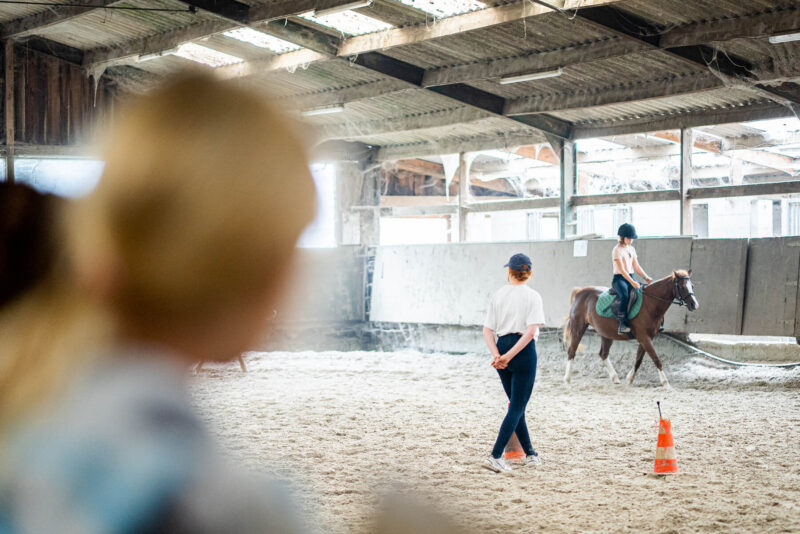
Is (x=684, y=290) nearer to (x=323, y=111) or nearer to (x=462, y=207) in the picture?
(x=462, y=207)

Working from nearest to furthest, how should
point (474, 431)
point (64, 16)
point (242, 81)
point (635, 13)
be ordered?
point (474, 431), point (635, 13), point (64, 16), point (242, 81)

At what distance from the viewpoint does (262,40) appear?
1023 centimetres

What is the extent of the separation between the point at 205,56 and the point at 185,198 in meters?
2.14

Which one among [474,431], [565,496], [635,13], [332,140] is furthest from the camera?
[332,140]

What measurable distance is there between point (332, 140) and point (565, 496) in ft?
34.2

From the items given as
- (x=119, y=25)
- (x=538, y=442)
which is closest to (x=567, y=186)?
(x=538, y=442)

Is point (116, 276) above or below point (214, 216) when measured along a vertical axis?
below

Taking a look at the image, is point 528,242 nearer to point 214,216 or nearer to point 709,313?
point 709,313

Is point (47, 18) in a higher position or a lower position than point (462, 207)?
higher

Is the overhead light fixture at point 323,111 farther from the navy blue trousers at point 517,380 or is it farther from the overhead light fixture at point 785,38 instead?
the navy blue trousers at point 517,380

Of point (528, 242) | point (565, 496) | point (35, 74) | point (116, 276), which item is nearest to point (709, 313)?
point (528, 242)

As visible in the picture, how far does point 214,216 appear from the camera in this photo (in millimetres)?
12008

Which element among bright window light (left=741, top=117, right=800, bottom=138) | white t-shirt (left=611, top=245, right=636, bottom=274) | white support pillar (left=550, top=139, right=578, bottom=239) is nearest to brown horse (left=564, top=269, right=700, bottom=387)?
white t-shirt (left=611, top=245, right=636, bottom=274)

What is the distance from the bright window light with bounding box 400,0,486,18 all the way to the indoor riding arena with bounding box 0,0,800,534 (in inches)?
1.0
